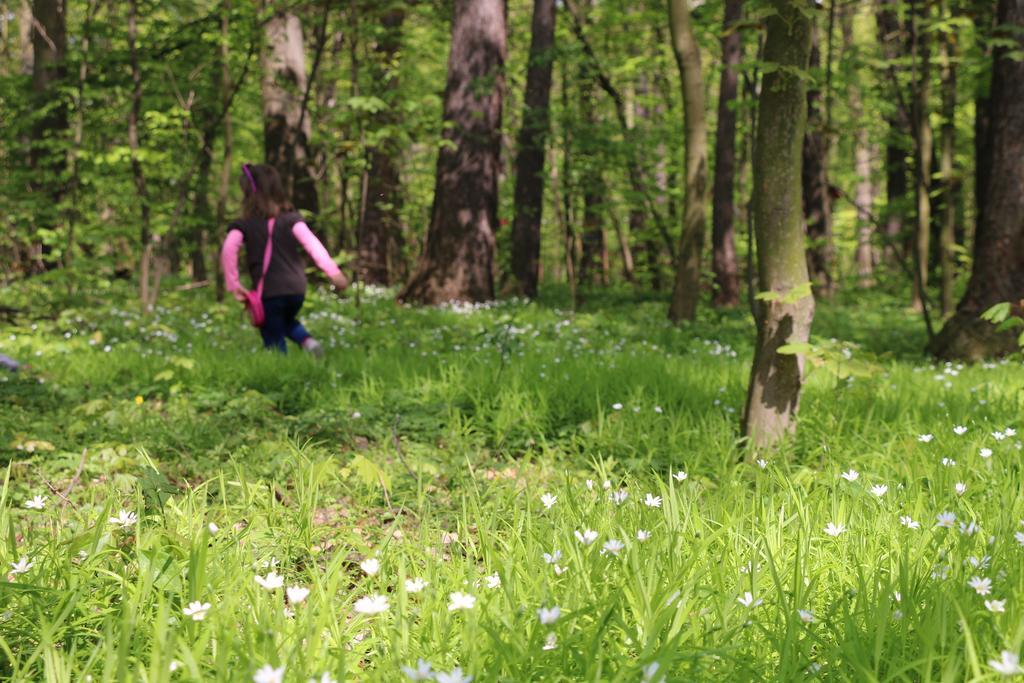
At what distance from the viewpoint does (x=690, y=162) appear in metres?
8.64

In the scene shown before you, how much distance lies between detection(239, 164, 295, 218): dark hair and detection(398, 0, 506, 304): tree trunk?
4357mm

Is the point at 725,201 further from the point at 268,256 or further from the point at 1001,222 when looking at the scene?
the point at 268,256

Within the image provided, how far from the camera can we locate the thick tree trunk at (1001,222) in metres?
6.88

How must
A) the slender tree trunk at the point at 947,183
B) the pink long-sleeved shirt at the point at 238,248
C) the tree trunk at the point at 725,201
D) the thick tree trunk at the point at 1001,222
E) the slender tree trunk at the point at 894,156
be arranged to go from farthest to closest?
the tree trunk at the point at 725,201
the slender tree trunk at the point at 894,156
the slender tree trunk at the point at 947,183
the thick tree trunk at the point at 1001,222
the pink long-sleeved shirt at the point at 238,248

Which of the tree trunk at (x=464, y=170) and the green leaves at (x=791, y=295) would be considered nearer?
the green leaves at (x=791, y=295)

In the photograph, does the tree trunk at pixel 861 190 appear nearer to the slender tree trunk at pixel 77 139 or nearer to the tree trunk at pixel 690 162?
the tree trunk at pixel 690 162

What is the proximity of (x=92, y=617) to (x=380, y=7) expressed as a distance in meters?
8.14

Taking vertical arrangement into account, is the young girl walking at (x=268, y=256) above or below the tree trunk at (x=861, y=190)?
below

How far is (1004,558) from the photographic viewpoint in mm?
1967

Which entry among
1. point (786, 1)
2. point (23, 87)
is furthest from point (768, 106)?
point (23, 87)

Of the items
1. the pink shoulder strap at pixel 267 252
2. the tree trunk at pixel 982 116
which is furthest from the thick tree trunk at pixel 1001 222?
the pink shoulder strap at pixel 267 252

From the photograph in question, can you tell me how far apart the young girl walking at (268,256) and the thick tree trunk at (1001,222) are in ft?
20.7

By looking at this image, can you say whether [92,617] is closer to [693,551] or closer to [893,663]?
[693,551]

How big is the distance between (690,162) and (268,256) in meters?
5.24
